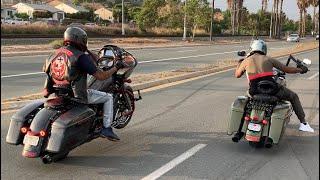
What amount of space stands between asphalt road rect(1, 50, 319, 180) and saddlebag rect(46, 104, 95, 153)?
0.34 m

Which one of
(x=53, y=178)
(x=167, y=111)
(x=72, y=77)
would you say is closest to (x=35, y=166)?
(x=53, y=178)

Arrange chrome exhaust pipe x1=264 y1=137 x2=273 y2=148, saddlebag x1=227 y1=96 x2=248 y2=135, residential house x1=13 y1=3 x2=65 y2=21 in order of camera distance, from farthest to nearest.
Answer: residential house x1=13 y1=3 x2=65 y2=21 → saddlebag x1=227 y1=96 x2=248 y2=135 → chrome exhaust pipe x1=264 y1=137 x2=273 y2=148

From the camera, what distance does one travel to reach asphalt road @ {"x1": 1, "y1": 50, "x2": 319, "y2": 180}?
5.81 metres

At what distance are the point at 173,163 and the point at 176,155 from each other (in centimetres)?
40

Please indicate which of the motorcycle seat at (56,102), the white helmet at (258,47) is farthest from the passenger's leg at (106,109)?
the white helmet at (258,47)

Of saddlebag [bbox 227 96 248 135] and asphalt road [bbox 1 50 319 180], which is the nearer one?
asphalt road [bbox 1 50 319 180]

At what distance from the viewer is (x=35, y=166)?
5898 mm

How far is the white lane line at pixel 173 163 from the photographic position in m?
5.75

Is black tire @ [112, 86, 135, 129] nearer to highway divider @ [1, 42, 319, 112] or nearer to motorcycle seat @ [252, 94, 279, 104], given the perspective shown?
motorcycle seat @ [252, 94, 279, 104]

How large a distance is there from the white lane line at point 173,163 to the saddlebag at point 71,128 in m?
0.97

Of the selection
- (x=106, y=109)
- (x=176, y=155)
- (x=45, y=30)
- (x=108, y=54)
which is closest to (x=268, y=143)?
(x=176, y=155)

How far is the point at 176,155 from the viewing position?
21.8 feet

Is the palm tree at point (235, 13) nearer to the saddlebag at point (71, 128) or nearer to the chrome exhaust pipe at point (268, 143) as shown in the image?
the chrome exhaust pipe at point (268, 143)

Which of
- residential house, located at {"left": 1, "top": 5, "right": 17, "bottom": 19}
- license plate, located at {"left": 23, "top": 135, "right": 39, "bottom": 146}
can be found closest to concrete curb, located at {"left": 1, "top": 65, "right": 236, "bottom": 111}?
license plate, located at {"left": 23, "top": 135, "right": 39, "bottom": 146}
